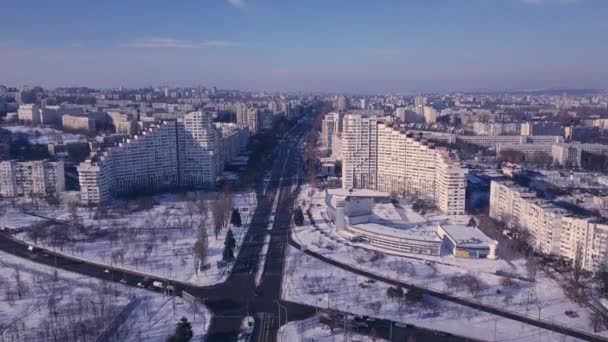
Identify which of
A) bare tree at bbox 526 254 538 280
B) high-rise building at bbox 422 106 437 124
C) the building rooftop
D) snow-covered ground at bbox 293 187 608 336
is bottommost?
snow-covered ground at bbox 293 187 608 336

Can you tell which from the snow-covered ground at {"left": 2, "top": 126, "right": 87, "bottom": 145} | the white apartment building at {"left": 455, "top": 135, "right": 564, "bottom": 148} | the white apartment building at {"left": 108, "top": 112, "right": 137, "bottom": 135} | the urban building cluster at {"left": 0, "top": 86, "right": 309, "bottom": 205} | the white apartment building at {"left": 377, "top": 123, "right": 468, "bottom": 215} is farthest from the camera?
the white apartment building at {"left": 108, "top": 112, "right": 137, "bottom": 135}

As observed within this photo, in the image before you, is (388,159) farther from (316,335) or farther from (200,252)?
(316,335)

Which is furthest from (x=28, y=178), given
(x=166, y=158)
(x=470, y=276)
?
(x=470, y=276)

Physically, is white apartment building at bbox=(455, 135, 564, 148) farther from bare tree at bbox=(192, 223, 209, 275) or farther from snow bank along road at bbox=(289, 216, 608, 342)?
bare tree at bbox=(192, 223, 209, 275)

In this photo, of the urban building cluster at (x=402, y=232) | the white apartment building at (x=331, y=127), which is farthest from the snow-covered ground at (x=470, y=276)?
the white apartment building at (x=331, y=127)

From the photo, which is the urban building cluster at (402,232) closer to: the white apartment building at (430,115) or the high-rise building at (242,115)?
the high-rise building at (242,115)

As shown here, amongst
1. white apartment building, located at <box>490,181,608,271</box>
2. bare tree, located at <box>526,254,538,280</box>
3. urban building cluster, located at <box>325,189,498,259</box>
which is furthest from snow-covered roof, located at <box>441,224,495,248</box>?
white apartment building, located at <box>490,181,608,271</box>
